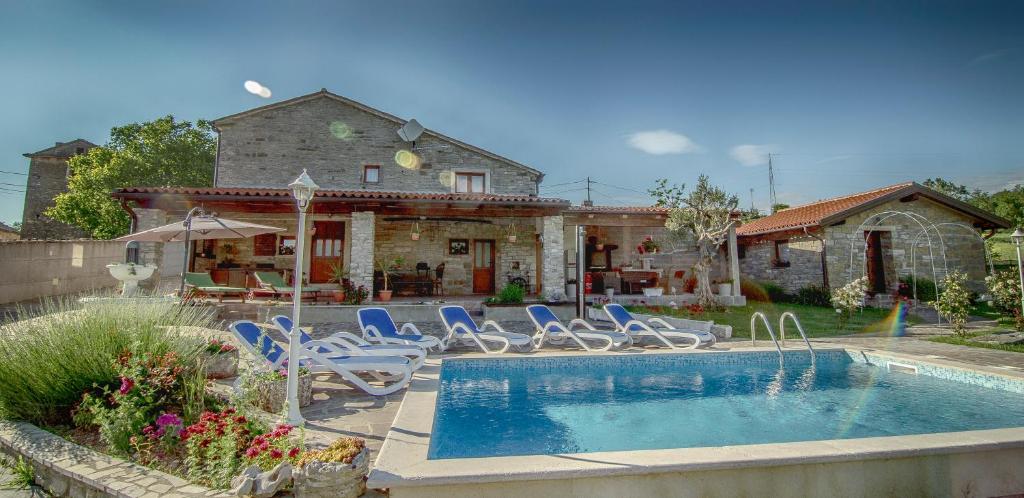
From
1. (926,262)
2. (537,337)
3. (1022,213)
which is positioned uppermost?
(1022,213)

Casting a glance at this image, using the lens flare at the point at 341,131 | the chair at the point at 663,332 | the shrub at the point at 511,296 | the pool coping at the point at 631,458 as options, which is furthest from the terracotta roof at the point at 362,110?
the pool coping at the point at 631,458

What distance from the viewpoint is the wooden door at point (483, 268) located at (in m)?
15.0

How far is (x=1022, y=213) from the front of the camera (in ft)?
80.2

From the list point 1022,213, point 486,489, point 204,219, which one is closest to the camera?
point 486,489

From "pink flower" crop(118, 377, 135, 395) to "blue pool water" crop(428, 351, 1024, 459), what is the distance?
2528 mm

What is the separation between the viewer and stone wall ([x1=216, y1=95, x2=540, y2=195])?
14.4m

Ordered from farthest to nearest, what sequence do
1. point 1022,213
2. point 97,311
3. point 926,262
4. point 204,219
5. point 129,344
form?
point 1022,213 → point 926,262 → point 204,219 → point 97,311 → point 129,344

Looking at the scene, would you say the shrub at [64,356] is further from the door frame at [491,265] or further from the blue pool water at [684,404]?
the door frame at [491,265]

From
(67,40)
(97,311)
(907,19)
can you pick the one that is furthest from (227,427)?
(907,19)

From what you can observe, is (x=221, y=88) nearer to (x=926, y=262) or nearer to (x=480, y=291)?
(x=480, y=291)

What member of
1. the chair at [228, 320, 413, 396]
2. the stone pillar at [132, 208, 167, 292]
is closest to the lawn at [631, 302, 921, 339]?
the chair at [228, 320, 413, 396]

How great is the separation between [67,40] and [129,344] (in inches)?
376

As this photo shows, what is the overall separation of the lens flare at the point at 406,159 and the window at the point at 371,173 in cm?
75

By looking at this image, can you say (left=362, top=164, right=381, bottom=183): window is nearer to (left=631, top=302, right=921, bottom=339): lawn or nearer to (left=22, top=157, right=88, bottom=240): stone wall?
(left=631, top=302, right=921, bottom=339): lawn
